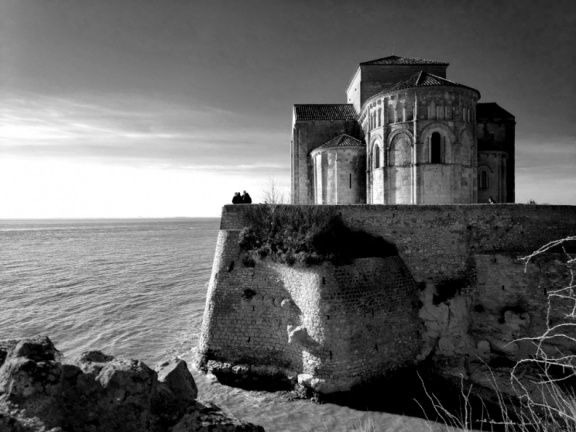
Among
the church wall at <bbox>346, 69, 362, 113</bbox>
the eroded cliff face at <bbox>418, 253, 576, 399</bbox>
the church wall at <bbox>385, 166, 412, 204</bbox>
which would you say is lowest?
the eroded cliff face at <bbox>418, 253, 576, 399</bbox>

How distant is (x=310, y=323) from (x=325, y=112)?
51.2 ft

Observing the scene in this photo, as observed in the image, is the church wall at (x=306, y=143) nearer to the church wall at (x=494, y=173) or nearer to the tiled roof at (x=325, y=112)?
the tiled roof at (x=325, y=112)

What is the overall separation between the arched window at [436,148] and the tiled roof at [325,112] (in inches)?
250

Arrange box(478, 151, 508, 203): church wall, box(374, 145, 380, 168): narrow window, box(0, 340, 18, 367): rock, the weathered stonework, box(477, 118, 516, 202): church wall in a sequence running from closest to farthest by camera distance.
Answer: box(0, 340, 18, 367): rock, the weathered stonework, box(374, 145, 380, 168): narrow window, box(478, 151, 508, 203): church wall, box(477, 118, 516, 202): church wall

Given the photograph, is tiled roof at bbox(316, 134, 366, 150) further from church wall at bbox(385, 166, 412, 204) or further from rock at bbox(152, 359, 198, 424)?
rock at bbox(152, 359, 198, 424)

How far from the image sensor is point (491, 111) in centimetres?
2073

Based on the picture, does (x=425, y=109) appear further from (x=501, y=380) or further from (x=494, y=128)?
(x=501, y=380)

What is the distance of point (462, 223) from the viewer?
13.1 m

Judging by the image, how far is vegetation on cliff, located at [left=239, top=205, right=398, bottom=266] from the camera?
39.2 feet

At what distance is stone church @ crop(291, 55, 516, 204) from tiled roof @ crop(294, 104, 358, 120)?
0.06m

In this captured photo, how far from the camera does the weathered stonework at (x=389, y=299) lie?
1129 centimetres

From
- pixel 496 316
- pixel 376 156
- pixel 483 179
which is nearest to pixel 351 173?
pixel 376 156

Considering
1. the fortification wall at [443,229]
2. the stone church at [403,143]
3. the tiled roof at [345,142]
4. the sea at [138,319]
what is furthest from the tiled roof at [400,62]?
the sea at [138,319]

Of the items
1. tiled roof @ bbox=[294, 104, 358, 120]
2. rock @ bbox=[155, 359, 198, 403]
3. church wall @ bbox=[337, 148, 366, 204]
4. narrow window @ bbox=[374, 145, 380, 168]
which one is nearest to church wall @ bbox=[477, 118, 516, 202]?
narrow window @ bbox=[374, 145, 380, 168]
